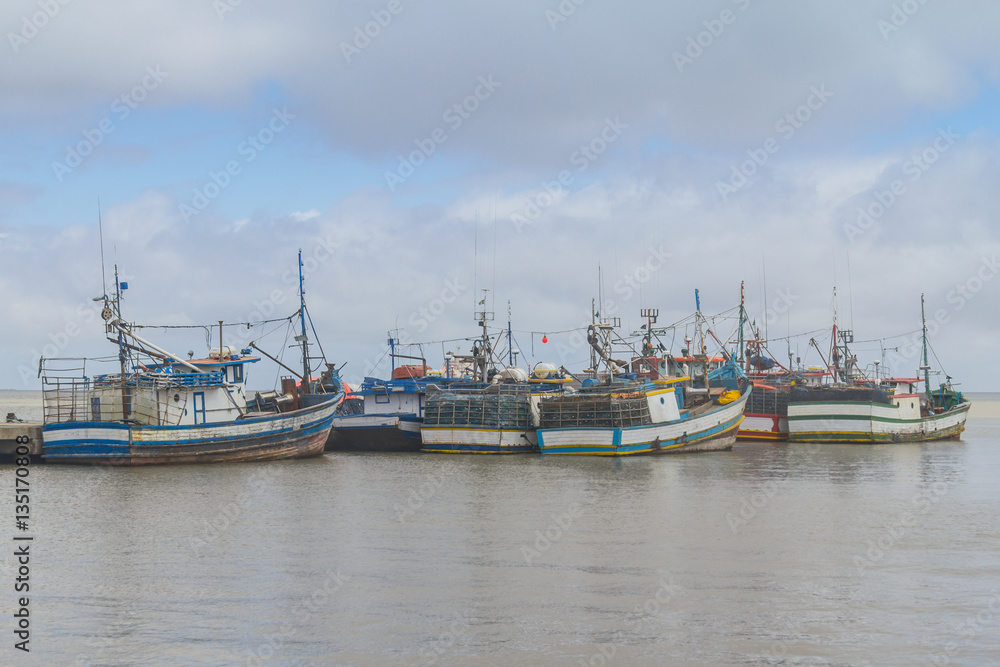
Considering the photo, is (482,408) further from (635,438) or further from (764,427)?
(764,427)

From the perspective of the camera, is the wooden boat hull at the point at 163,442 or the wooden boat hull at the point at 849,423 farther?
the wooden boat hull at the point at 849,423

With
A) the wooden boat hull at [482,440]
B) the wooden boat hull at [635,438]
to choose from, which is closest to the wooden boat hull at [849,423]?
the wooden boat hull at [635,438]

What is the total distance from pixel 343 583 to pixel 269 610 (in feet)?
7.05

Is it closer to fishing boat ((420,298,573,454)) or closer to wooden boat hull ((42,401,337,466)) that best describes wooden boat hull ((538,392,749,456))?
fishing boat ((420,298,573,454))

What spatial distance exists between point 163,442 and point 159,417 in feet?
4.95

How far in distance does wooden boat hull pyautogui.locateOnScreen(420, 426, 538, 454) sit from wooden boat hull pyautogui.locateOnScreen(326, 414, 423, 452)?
2912 mm

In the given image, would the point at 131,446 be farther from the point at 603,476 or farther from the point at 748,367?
the point at 748,367

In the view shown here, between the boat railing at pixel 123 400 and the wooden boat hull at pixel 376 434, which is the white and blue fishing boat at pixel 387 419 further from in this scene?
the boat railing at pixel 123 400

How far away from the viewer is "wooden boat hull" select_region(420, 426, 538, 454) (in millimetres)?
47500

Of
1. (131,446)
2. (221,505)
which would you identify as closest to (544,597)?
(221,505)

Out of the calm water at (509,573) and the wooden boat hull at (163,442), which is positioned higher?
the wooden boat hull at (163,442)

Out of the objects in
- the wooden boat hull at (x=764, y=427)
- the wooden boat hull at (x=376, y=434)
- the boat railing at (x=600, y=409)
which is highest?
the boat railing at (x=600, y=409)

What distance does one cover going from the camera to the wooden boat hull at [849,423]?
2180 inches

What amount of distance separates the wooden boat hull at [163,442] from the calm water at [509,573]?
4.58 meters
